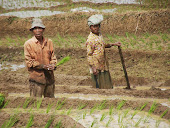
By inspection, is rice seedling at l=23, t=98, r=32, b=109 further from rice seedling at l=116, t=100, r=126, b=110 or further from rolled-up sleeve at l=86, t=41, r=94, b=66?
rolled-up sleeve at l=86, t=41, r=94, b=66

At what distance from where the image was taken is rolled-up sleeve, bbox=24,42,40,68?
4.57 m

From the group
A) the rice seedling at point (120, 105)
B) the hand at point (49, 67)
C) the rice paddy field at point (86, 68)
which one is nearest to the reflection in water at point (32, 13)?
the rice paddy field at point (86, 68)

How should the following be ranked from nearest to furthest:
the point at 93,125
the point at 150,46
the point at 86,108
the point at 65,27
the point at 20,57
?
the point at 93,125 → the point at 86,108 → the point at 150,46 → the point at 20,57 → the point at 65,27

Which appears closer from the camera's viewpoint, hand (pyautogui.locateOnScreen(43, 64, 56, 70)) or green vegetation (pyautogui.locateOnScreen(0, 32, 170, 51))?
hand (pyautogui.locateOnScreen(43, 64, 56, 70))

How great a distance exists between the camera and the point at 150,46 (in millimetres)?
9102

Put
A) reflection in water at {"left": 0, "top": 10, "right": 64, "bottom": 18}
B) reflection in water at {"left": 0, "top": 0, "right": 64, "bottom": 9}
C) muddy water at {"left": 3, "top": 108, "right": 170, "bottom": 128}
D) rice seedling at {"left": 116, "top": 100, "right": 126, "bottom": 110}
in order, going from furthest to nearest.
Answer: reflection in water at {"left": 0, "top": 0, "right": 64, "bottom": 9} < reflection in water at {"left": 0, "top": 10, "right": 64, "bottom": 18} < rice seedling at {"left": 116, "top": 100, "right": 126, "bottom": 110} < muddy water at {"left": 3, "top": 108, "right": 170, "bottom": 128}

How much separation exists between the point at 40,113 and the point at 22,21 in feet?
30.9

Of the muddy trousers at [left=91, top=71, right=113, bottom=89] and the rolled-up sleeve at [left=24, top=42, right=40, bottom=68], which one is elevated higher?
the rolled-up sleeve at [left=24, top=42, right=40, bottom=68]

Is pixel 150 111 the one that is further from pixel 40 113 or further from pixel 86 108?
pixel 40 113

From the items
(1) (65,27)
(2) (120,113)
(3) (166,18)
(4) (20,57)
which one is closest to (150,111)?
(2) (120,113)

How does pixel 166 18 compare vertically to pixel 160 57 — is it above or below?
above

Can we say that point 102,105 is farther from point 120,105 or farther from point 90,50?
point 90,50

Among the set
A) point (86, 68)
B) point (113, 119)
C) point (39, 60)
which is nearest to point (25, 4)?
point (86, 68)

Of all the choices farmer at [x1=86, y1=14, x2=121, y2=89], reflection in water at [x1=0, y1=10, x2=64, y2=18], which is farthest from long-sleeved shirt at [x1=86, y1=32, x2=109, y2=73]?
reflection in water at [x1=0, y1=10, x2=64, y2=18]
